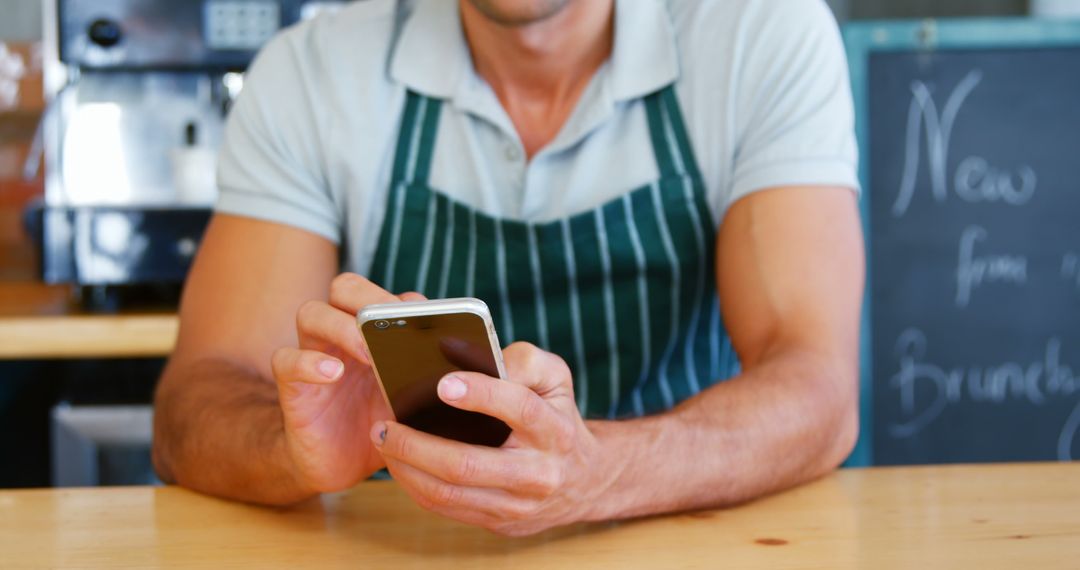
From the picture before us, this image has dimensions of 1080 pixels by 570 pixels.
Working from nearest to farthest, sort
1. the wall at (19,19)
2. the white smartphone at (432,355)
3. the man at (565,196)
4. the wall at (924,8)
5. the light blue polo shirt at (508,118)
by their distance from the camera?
the white smartphone at (432,355) → the man at (565,196) → the light blue polo shirt at (508,118) → the wall at (924,8) → the wall at (19,19)

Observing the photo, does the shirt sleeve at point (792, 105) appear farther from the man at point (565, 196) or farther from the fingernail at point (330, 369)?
the fingernail at point (330, 369)

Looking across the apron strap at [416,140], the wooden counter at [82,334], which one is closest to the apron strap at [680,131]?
the apron strap at [416,140]

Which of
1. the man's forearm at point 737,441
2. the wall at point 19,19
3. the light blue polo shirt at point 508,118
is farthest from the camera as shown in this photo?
→ the wall at point 19,19

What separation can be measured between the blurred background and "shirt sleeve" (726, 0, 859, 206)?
601mm

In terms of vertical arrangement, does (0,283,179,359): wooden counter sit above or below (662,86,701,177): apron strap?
below

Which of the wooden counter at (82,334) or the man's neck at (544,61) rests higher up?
the man's neck at (544,61)

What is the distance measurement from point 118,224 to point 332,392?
1279 mm

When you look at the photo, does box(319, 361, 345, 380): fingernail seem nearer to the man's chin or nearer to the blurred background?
the man's chin

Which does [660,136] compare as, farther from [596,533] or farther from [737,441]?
[596,533]

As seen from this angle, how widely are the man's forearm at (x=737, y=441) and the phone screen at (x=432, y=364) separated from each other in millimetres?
92

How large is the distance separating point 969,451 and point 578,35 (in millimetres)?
949

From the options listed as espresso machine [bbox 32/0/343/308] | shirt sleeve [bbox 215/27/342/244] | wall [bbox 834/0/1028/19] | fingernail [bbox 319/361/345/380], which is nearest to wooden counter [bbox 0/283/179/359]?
espresso machine [bbox 32/0/343/308]

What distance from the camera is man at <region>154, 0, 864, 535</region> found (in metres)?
1.01

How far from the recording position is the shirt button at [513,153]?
1.18 meters
